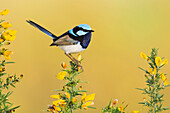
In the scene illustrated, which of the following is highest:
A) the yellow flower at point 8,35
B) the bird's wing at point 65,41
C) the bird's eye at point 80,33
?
the bird's eye at point 80,33

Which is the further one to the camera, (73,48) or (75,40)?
(75,40)

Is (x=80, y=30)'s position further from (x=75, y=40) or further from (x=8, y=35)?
(x=8, y=35)

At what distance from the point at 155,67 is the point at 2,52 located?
1169 mm

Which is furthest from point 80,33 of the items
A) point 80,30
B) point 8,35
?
point 8,35

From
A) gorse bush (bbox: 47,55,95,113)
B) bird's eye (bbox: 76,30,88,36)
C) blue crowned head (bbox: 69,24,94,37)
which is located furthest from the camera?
bird's eye (bbox: 76,30,88,36)

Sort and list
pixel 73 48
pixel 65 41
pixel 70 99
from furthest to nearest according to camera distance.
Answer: pixel 65 41, pixel 73 48, pixel 70 99

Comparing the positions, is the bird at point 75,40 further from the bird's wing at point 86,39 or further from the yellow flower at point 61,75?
the yellow flower at point 61,75

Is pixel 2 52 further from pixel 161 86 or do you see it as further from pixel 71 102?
pixel 161 86

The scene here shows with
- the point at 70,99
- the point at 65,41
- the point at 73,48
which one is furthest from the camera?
the point at 65,41

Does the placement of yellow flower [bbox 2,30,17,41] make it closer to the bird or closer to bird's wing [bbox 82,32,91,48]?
the bird

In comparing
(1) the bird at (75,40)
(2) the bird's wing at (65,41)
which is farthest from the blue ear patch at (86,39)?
(2) the bird's wing at (65,41)

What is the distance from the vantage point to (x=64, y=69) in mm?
1855

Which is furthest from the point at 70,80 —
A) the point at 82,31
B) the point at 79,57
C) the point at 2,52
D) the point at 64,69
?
the point at 82,31

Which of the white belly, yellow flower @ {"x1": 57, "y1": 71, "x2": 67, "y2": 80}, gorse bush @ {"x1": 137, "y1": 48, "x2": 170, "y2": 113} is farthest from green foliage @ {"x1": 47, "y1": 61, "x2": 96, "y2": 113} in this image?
the white belly
